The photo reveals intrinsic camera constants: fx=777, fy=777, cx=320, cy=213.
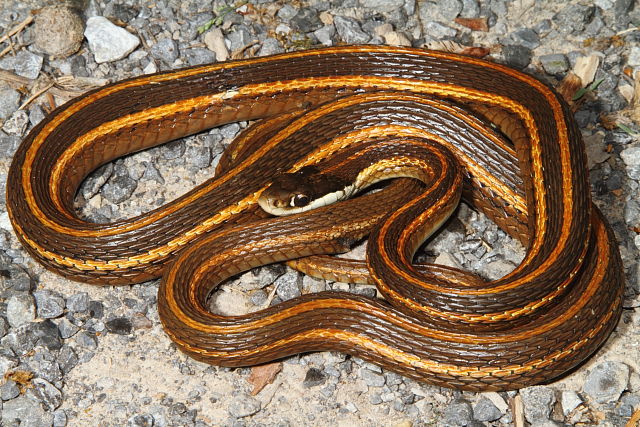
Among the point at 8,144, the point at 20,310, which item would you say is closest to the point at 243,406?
the point at 20,310

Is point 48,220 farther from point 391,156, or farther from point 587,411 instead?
point 587,411

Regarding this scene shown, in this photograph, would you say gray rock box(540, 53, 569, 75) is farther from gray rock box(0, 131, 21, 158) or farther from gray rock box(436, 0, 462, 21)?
gray rock box(0, 131, 21, 158)

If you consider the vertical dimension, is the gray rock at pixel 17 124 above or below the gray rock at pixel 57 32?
below

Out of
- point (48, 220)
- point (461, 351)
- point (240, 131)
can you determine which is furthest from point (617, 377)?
point (48, 220)

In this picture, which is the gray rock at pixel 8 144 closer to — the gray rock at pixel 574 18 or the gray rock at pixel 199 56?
the gray rock at pixel 199 56

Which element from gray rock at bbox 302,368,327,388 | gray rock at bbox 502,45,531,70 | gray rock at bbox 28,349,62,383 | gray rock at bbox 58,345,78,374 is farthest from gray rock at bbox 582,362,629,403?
gray rock at bbox 28,349,62,383

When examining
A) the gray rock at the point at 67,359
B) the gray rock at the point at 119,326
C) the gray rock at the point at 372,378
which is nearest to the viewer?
the gray rock at the point at 372,378

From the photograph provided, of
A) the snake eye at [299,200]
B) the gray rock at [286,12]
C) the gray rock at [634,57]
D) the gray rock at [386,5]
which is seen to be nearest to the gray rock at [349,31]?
the gray rock at [386,5]
